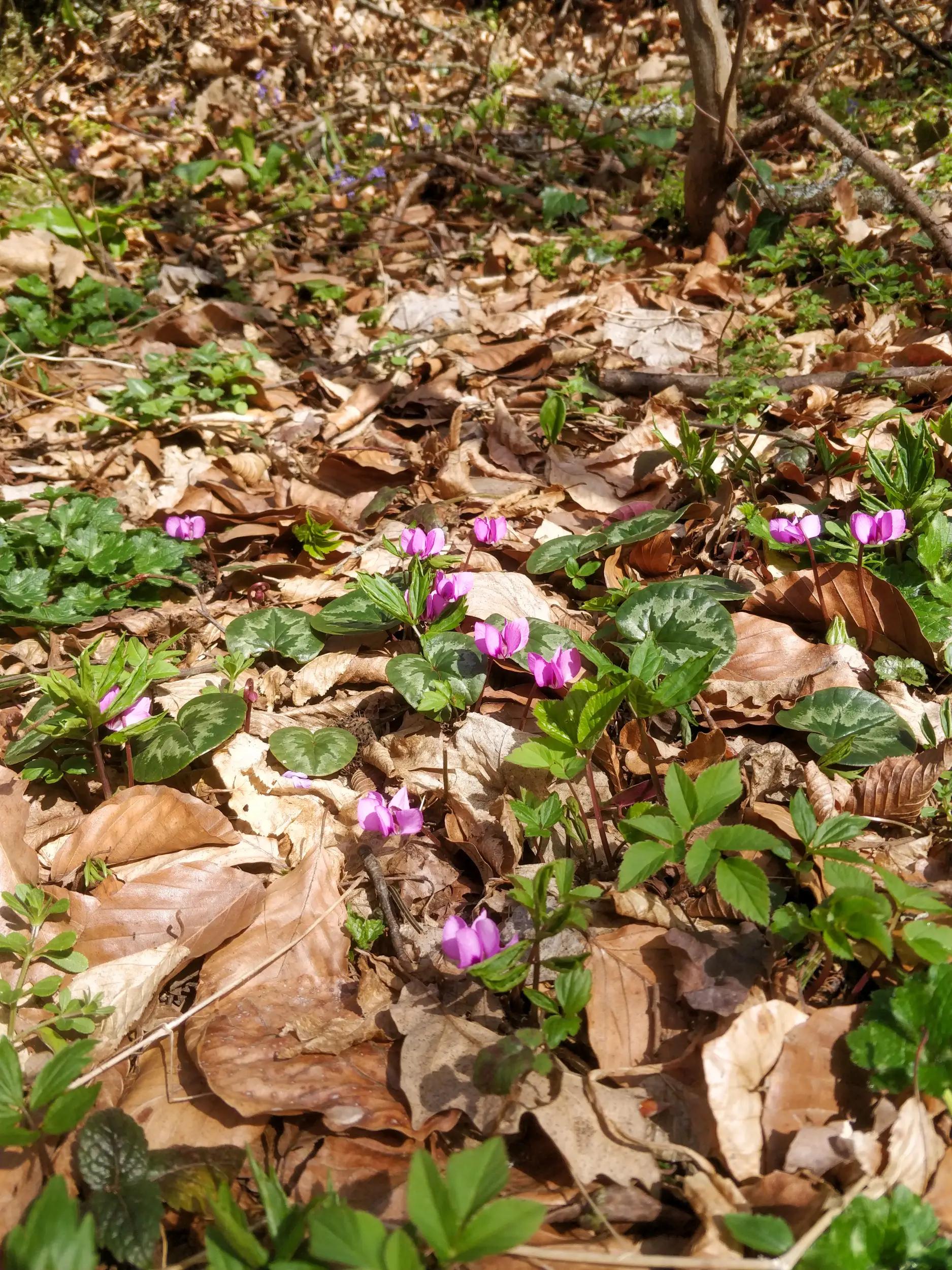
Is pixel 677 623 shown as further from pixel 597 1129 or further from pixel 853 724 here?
pixel 597 1129

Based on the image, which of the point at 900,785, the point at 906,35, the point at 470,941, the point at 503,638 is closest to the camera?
the point at 470,941

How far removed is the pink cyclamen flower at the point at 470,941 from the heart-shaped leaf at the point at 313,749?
2.06 ft

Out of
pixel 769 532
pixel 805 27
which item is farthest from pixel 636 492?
pixel 805 27

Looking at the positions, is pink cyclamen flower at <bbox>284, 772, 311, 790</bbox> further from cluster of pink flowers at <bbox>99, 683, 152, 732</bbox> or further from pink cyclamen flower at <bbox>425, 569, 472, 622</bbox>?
pink cyclamen flower at <bbox>425, 569, 472, 622</bbox>

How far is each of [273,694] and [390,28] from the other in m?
6.39

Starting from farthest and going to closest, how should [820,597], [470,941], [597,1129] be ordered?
[820,597]
[470,941]
[597,1129]

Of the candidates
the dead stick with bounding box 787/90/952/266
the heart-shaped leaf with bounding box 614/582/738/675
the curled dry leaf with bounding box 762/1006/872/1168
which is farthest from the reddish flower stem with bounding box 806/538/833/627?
the dead stick with bounding box 787/90/952/266

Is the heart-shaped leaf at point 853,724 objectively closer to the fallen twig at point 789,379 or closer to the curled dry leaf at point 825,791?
the curled dry leaf at point 825,791

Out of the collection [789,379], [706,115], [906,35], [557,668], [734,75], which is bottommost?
[557,668]

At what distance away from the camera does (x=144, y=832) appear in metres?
1.76

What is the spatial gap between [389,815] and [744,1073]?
0.72 m

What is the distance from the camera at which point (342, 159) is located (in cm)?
561

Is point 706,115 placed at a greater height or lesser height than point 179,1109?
greater

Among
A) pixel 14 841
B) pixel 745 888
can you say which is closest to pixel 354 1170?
pixel 745 888
